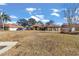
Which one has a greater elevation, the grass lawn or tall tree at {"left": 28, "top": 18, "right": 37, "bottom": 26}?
tall tree at {"left": 28, "top": 18, "right": 37, "bottom": 26}

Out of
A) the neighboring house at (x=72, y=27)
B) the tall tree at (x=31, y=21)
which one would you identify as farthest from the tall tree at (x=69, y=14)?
the tall tree at (x=31, y=21)

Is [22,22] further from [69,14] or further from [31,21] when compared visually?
[69,14]

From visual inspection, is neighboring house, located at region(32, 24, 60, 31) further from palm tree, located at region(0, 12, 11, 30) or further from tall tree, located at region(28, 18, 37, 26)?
palm tree, located at region(0, 12, 11, 30)

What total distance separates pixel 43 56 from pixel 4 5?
79 cm

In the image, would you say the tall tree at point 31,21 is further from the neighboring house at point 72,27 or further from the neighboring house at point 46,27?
the neighboring house at point 72,27

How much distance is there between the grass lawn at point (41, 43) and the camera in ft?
18.0

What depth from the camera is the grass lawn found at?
548cm

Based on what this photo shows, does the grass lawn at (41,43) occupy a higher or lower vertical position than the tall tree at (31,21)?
lower

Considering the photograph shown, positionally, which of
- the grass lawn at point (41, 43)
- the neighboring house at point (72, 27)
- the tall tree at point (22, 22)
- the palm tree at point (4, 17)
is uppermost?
the palm tree at point (4, 17)

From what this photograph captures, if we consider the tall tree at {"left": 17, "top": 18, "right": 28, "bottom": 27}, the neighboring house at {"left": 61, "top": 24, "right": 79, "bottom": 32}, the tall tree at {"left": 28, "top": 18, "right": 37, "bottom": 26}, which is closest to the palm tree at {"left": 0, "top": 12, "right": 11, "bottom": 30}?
the tall tree at {"left": 17, "top": 18, "right": 28, "bottom": 27}

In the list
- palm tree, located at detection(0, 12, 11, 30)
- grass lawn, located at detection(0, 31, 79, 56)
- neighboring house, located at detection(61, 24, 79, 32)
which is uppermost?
palm tree, located at detection(0, 12, 11, 30)

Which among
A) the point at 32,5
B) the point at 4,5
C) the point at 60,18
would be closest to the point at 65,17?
the point at 60,18

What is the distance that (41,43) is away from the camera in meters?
5.51

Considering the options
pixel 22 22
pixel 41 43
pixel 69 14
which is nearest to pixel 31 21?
pixel 22 22
